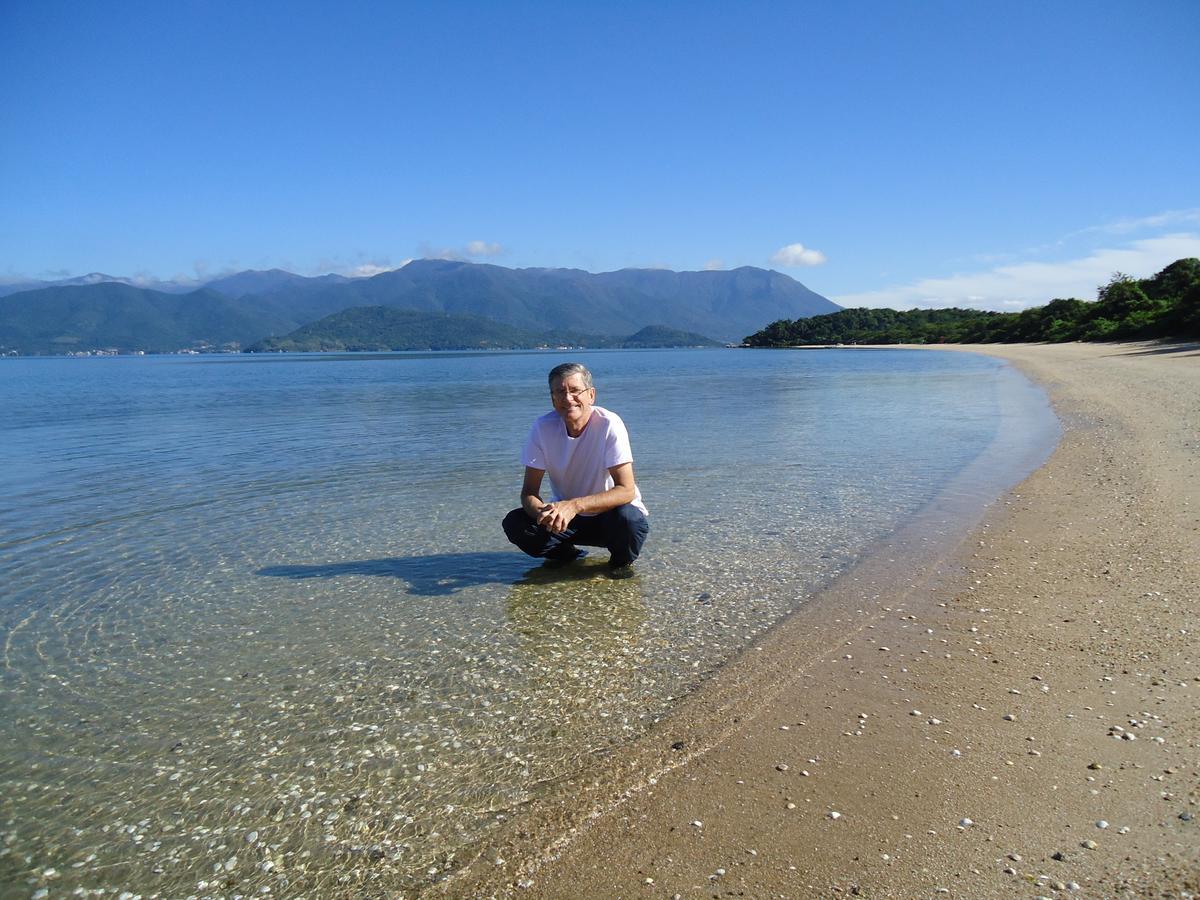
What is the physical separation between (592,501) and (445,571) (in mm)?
2095

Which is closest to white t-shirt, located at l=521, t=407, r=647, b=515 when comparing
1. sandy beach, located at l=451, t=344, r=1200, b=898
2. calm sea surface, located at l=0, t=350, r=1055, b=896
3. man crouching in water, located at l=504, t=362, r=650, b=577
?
man crouching in water, located at l=504, t=362, r=650, b=577

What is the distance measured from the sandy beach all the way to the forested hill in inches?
2550

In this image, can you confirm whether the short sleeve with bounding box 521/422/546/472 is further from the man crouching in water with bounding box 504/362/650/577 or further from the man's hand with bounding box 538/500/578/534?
the man's hand with bounding box 538/500/578/534

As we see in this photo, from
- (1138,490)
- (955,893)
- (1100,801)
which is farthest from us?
(1138,490)

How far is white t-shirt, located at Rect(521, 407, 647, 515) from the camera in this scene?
22.0 ft

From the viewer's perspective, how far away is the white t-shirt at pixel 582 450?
22.0 feet

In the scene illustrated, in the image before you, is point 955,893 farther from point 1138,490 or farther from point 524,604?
point 1138,490

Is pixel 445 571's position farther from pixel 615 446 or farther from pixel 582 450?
pixel 615 446

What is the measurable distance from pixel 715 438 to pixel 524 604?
496 inches

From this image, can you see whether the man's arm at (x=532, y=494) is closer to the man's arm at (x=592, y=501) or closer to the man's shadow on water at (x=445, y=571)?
the man's arm at (x=592, y=501)

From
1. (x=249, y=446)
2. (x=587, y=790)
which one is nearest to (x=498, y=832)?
(x=587, y=790)

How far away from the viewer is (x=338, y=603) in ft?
22.6

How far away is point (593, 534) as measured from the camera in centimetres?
743

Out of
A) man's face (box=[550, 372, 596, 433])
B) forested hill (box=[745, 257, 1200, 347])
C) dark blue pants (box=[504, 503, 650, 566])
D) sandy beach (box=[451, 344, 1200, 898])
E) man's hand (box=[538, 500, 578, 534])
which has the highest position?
forested hill (box=[745, 257, 1200, 347])
